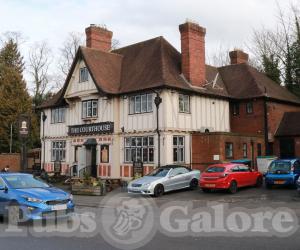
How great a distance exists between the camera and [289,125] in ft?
105

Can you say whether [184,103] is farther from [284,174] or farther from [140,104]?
[284,174]

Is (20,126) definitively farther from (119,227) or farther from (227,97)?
(119,227)

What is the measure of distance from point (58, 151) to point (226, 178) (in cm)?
1758

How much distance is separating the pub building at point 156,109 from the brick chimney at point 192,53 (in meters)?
0.07

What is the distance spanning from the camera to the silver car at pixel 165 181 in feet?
69.8

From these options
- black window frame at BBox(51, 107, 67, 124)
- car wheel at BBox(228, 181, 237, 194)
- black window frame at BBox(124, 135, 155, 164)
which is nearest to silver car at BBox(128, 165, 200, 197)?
car wheel at BBox(228, 181, 237, 194)

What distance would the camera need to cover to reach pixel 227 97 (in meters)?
31.1

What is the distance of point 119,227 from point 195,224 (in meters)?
2.17

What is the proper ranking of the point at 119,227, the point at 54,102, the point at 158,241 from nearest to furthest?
the point at 158,241 < the point at 119,227 < the point at 54,102

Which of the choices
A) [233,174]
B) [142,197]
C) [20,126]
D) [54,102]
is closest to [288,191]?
[233,174]

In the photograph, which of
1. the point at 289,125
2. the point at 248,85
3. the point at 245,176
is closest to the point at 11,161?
the point at 248,85

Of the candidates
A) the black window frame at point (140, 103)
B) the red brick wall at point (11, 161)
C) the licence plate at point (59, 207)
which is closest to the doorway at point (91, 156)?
the black window frame at point (140, 103)

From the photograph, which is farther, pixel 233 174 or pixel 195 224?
pixel 233 174

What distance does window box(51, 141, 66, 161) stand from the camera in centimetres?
3419
